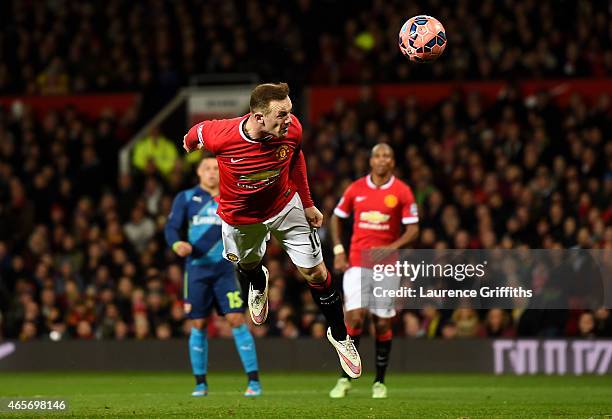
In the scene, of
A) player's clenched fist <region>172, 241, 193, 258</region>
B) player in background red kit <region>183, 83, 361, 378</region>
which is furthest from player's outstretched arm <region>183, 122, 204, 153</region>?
player's clenched fist <region>172, 241, 193, 258</region>

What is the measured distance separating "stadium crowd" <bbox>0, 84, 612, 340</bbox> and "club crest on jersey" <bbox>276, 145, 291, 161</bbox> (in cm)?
705

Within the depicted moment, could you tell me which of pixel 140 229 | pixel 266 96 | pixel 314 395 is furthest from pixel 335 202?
pixel 266 96

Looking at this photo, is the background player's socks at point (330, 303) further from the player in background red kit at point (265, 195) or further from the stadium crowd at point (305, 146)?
the stadium crowd at point (305, 146)

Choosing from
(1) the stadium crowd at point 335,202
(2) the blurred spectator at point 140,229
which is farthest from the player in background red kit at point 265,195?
(2) the blurred spectator at point 140,229

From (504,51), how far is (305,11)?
13.8 feet

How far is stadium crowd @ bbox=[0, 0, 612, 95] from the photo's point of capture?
1933 centimetres

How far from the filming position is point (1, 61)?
2273 centimetres

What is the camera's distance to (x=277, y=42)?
21.3 meters

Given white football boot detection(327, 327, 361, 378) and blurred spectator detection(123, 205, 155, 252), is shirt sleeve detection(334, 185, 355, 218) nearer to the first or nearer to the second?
white football boot detection(327, 327, 361, 378)

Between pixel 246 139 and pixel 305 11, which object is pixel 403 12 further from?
pixel 246 139

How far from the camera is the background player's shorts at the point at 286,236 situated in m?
9.20

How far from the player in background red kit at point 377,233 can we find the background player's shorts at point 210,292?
107cm

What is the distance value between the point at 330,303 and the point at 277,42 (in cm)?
1235

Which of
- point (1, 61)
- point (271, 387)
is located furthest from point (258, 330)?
point (1, 61)
